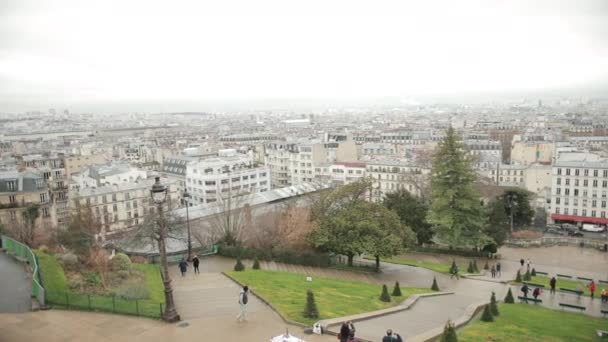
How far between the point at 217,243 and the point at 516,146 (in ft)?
292

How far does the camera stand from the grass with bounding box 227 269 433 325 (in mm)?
22828

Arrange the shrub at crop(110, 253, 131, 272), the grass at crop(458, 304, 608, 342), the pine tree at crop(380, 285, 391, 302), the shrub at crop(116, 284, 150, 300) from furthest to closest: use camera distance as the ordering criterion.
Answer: the shrub at crop(110, 253, 131, 272), the pine tree at crop(380, 285, 391, 302), the shrub at crop(116, 284, 150, 300), the grass at crop(458, 304, 608, 342)

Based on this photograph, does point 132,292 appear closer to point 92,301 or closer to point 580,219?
point 92,301

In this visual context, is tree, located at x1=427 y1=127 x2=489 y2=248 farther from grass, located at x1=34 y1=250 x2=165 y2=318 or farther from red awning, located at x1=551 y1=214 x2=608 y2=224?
grass, located at x1=34 y1=250 x2=165 y2=318

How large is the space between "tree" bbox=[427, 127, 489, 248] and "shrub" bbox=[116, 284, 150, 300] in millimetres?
31892

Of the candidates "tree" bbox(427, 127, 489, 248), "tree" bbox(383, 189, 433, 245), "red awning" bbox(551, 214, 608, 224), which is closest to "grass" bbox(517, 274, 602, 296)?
"tree" bbox(427, 127, 489, 248)

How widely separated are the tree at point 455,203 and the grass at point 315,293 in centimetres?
1754

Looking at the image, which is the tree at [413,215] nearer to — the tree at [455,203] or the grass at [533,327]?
the tree at [455,203]

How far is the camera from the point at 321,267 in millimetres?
37438

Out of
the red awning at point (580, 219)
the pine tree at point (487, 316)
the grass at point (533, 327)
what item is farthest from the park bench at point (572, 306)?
the red awning at point (580, 219)

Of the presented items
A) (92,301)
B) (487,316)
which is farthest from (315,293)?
Result: (92,301)

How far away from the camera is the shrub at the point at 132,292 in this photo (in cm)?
2303

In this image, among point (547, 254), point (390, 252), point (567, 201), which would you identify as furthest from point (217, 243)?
point (567, 201)

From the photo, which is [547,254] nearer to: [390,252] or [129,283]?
[390,252]
